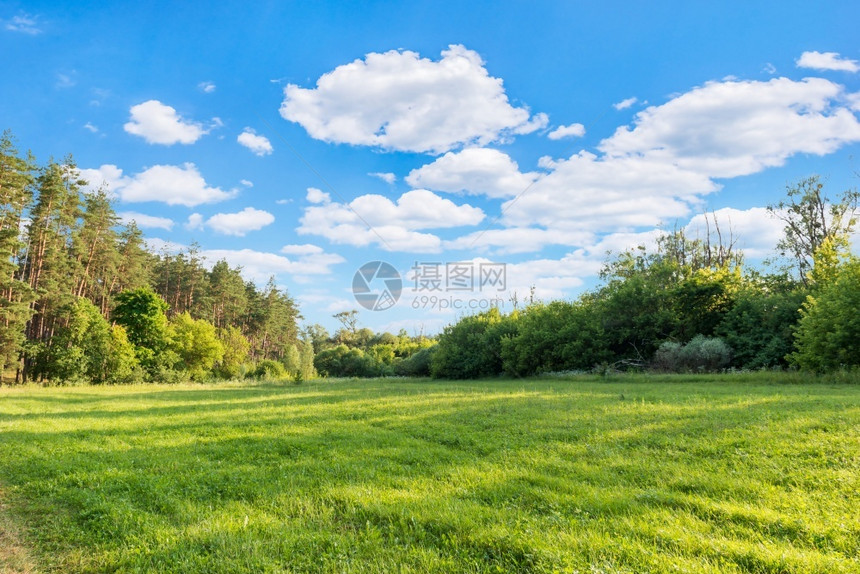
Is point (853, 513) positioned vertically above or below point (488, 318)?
below

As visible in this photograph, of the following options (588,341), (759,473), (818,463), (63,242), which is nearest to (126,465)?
(759,473)

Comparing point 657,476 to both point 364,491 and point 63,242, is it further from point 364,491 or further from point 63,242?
point 63,242

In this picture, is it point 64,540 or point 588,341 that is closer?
point 64,540

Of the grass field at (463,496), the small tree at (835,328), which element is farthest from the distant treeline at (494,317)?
the grass field at (463,496)

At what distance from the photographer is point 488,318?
182 ft

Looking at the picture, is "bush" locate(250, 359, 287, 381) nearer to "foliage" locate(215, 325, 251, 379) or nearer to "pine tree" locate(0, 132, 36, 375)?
"foliage" locate(215, 325, 251, 379)

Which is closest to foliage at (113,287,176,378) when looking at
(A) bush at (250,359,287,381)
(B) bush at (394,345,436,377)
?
(A) bush at (250,359,287,381)

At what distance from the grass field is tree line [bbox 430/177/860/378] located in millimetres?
15360

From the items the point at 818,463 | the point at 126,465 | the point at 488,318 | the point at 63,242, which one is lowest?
the point at 126,465

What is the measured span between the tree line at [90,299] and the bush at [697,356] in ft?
153

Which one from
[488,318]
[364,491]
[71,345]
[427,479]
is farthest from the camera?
[488,318]

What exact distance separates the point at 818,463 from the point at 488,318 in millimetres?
48307

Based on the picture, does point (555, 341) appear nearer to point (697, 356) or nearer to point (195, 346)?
point (697, 356)

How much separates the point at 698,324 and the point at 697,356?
6779 mm
